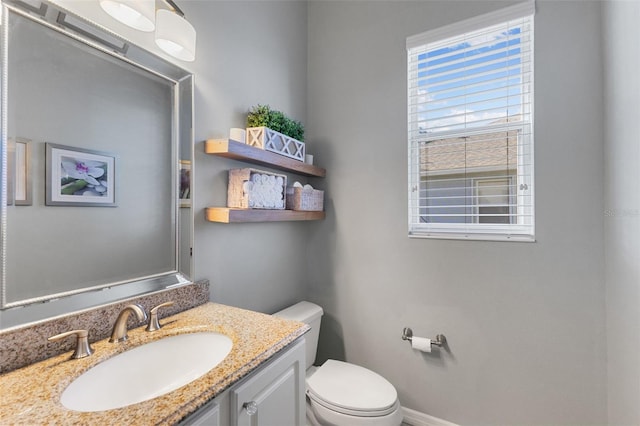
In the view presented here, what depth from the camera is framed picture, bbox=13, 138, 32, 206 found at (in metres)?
0.82

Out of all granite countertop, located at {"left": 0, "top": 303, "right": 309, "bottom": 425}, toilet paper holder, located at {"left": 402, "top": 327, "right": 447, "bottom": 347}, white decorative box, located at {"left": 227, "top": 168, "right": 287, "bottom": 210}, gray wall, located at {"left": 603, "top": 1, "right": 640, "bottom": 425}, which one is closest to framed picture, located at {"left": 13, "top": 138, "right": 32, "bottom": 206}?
granite countertop, located at {"left": 0, "top": 303, "right": 309, "bottom": 425}

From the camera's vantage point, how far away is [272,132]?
1536mm

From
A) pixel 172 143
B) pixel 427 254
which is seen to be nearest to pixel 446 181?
pixel 427 254

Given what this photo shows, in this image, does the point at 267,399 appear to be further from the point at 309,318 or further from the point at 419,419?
the point at 419,419

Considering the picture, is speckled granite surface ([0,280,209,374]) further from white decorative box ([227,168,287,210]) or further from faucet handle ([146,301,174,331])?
white decorative box ([227,168,287,210])

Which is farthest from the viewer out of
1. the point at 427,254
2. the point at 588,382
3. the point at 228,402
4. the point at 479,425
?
the point at 427,254

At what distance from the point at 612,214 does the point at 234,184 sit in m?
1.69

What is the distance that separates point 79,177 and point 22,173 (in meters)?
0.14

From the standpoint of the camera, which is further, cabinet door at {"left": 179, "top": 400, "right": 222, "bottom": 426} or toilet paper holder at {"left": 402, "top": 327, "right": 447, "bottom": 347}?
toilet paper holder at {"left": 402, "top": 327, "right": 447, "bottom": 347}

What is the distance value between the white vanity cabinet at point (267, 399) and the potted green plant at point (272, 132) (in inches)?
38.5

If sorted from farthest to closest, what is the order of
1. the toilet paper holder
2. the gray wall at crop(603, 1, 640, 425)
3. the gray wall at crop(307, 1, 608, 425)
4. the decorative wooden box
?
the decorative wooden box, the toilet paper holder, the gray wall at crop(307, 1, 608, 425), the gray wall at crop(603, 1, 640, 425)

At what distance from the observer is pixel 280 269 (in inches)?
73.8

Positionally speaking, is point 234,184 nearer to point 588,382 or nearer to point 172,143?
point 172,143

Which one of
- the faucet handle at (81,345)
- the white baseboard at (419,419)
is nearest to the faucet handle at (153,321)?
the faucet handle at (81,345)
